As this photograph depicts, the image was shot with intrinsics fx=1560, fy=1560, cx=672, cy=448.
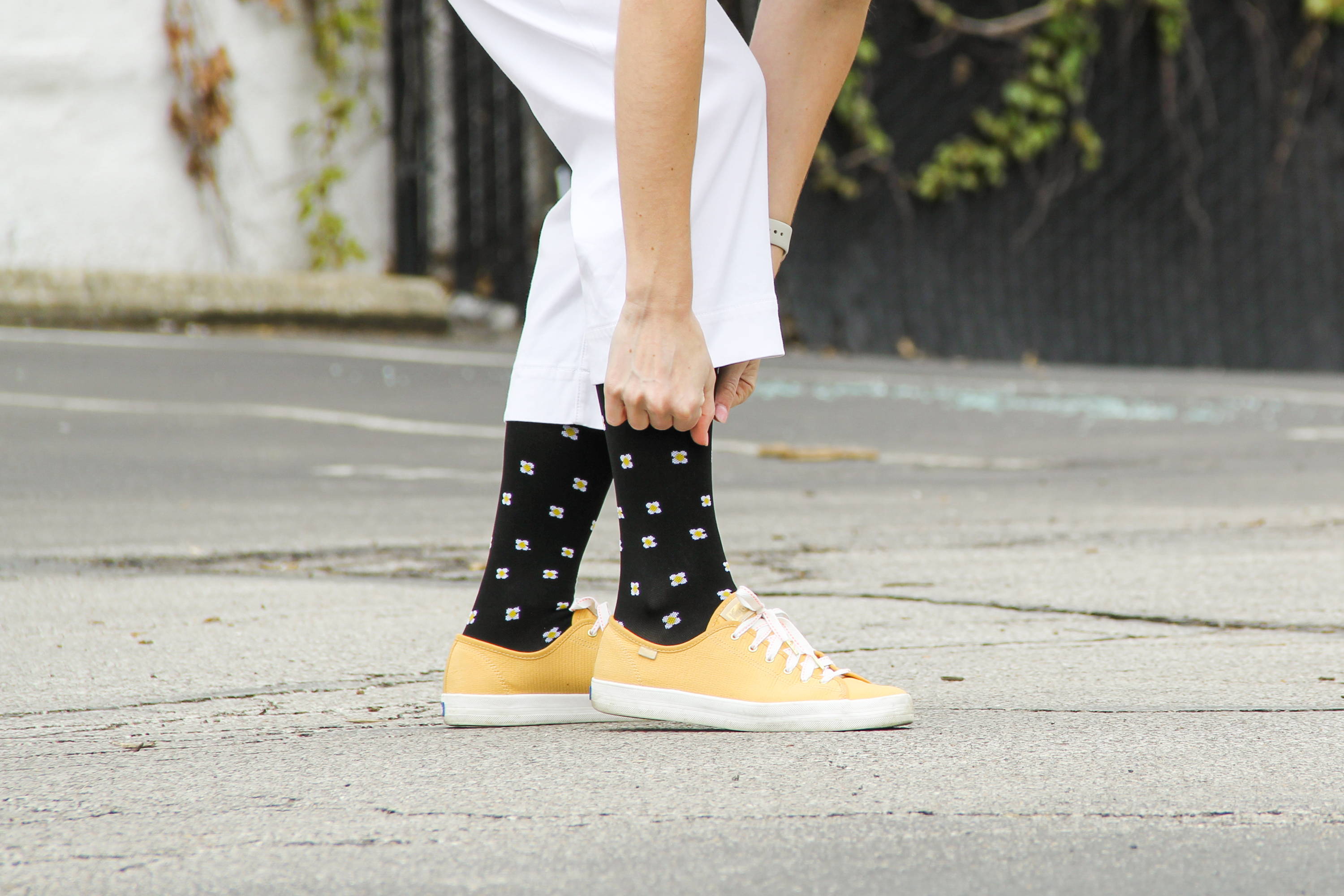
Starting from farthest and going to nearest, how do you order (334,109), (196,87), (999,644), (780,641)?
1. (334,109)
2. (196,87)
3. (999,644)
4. (780,641)

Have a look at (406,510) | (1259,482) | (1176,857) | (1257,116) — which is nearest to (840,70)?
(1176,857)

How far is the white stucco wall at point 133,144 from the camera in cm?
621

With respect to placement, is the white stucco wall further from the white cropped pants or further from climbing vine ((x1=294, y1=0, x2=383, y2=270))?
the white cropped pants

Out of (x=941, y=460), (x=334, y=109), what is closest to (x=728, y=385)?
(x=941, y=460)

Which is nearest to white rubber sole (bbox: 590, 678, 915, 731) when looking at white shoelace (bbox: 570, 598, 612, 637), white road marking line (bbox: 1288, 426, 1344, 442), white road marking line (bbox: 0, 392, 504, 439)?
white shoelace (bbox: 570, 598, 612, 637)

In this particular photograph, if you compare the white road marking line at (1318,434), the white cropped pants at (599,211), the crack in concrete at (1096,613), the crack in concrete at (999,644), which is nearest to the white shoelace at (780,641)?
the white cropped pants at (599,211)

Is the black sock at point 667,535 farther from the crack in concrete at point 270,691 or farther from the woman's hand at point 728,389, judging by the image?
the crack in concrete at point 270,691

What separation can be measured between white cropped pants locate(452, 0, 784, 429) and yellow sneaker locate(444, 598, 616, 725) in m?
0.24

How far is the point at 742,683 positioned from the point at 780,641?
61 millimetres

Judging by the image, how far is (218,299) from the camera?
6.23 meters

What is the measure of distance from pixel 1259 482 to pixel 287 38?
4514mm

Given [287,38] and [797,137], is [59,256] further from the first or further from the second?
[797,137]

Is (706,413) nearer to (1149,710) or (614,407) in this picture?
(614,407)

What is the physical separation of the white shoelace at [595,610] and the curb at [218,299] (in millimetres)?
4837
